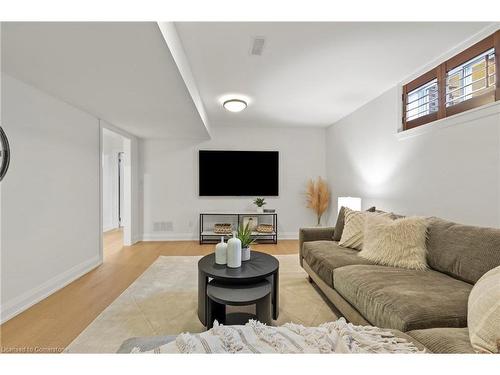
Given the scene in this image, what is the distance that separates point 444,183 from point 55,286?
159 inches

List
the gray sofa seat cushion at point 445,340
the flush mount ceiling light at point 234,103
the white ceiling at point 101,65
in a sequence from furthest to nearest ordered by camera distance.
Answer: the flush mount ceiling light at point 234,103 < the white ceiling at point 101,65 < the gray sofa seat cushion at point 445,340

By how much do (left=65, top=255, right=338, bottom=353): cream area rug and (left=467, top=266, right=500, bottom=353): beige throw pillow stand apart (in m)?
1.12

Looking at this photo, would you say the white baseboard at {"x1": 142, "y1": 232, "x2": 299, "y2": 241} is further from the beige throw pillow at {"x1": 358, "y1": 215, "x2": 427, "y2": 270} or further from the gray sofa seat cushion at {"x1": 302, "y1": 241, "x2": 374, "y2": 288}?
A: the beige throw pillow at {"x1": 358, "y1": 215, "x2": 427, "y2": 270}

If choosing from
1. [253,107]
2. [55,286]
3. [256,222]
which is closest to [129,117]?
[253,107]

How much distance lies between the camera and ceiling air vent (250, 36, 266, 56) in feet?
6.31

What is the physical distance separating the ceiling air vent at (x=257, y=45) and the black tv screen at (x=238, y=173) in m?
2.78

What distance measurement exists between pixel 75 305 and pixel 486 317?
2.91m

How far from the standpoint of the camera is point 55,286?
2.50 m

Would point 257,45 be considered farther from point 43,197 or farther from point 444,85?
point 43,197

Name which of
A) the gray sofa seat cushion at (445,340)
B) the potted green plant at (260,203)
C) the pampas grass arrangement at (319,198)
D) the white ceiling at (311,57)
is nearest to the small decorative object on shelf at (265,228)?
the potted green plant at (260,203)

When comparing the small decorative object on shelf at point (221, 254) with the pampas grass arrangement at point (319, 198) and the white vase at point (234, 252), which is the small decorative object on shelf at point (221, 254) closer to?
the white vase at point (234, 252)

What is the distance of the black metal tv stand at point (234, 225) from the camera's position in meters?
4.59

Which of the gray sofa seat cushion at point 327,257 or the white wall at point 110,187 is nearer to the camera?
the gray sofa seat cushion at point 327,257

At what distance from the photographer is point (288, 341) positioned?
84 centimetres
